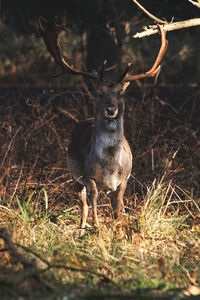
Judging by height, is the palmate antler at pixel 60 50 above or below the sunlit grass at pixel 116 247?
above

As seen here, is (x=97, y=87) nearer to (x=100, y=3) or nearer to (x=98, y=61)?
(x=98, y=61)

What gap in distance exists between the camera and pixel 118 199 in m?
5.71

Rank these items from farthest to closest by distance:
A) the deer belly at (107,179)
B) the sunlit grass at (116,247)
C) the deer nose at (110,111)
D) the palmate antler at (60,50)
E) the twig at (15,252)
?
the palmate antler at (60,50) < the deer belly at (107,179) < the deer nose at (110,111) < the sunlit grass at (116,247) < the twig at (15,252)

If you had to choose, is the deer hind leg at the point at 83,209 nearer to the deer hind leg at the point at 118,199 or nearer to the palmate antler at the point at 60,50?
the deer hind leg at the point at 118,199

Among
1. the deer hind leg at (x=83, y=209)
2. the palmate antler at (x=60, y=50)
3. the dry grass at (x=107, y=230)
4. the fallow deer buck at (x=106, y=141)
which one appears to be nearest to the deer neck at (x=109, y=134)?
the fallow deer buck at (x=106, y=141)

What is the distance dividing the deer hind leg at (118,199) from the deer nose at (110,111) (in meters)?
0.86

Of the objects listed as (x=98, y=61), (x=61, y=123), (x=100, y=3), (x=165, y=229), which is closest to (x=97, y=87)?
(x=165, y=229)

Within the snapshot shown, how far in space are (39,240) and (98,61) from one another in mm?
8017

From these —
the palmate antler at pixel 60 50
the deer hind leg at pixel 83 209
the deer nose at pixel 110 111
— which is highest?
the palmate antler at pixel 60 50

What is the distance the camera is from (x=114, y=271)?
4496 mm

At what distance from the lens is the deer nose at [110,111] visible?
5.21 m

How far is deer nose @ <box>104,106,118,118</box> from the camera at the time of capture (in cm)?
521

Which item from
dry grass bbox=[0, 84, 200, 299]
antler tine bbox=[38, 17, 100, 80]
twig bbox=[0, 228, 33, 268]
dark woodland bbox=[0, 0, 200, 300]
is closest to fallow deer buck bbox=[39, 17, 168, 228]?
antler tine bbox=[38, 17, 100, 80]

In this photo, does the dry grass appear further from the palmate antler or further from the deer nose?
the palmate antler
